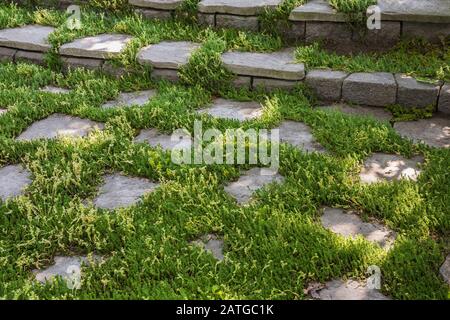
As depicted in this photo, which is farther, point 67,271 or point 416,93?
point 416,93

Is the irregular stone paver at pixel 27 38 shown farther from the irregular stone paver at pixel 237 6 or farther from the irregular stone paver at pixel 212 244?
the irregular stone paver at pixel 212 244

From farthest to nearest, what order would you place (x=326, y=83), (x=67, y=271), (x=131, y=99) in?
(x=131, y=99) → (x=326, y=83) → (x=67, y=271)

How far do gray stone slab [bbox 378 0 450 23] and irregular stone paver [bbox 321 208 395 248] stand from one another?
2695 mm

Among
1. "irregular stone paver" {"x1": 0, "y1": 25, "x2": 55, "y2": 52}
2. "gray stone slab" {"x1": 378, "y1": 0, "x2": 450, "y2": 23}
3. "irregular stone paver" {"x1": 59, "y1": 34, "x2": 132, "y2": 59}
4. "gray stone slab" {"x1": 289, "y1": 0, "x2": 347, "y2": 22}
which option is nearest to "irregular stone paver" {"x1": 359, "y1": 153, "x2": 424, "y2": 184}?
"gray stone slab" {"x1": 378, "y1": 0, "x2": 450, "y2": 23}

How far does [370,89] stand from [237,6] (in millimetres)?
1937

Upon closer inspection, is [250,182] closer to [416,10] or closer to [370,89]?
[370,89]

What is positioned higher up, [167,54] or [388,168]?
[167,54]

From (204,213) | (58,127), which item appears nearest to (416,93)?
(204,213)

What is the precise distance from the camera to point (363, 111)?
5.31m

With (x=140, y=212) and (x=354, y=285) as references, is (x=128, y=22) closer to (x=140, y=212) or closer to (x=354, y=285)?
(x=140, y=212)

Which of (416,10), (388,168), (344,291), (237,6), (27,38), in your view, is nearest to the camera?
(344,291)

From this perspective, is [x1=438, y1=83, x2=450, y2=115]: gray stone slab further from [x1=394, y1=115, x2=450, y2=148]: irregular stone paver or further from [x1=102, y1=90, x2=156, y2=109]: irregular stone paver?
[x1=102, y1=90, x2=156, y2=109]: irregular stone paver
